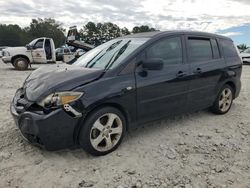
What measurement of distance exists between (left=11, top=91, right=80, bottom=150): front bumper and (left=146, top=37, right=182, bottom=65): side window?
5.11ft

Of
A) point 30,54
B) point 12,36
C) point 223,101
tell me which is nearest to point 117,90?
point 223,101

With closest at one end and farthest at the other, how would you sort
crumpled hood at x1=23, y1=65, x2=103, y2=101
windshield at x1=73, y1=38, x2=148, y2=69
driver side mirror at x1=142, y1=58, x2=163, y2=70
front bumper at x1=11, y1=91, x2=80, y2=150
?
front bumper at x1=11, y1=91, x2=80, y2=150 → crumpled hood at x1=23, y1=65, x2=103, y2=101 → driver side mirror at x1=142, y1=58, x2=163, y2=70 → windshield at x1=73, y1=38, x2=148, y2=69

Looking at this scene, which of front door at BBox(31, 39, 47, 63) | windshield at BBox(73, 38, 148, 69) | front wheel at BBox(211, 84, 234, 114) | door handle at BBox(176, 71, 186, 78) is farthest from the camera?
front door at BBox(31, 39, 47, 63)

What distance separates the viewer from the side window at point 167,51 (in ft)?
13.7

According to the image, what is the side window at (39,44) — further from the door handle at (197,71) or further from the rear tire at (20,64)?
the door handle at (197,71)

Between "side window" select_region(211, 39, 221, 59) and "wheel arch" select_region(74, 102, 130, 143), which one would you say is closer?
"wheel arch" select_region(74, 102, 130, 143)

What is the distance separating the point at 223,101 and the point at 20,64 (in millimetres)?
12634

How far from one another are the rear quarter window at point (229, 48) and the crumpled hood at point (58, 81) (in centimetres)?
292

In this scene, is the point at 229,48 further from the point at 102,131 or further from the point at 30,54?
the point at 30,54

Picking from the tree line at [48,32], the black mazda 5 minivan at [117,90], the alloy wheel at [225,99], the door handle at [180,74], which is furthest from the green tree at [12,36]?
the door handle at [180,74]

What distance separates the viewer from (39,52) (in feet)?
52.0

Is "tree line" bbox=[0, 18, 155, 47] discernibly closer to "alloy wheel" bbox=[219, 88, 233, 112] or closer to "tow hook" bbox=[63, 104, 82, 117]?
"alloy wheel" bbox=[219, 88, 233, 112]

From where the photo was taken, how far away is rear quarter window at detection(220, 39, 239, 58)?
550 centimetres

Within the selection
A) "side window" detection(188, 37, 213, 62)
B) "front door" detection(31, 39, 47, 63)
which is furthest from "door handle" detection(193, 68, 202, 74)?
"front door" detection(31, 39, 47, 63)
